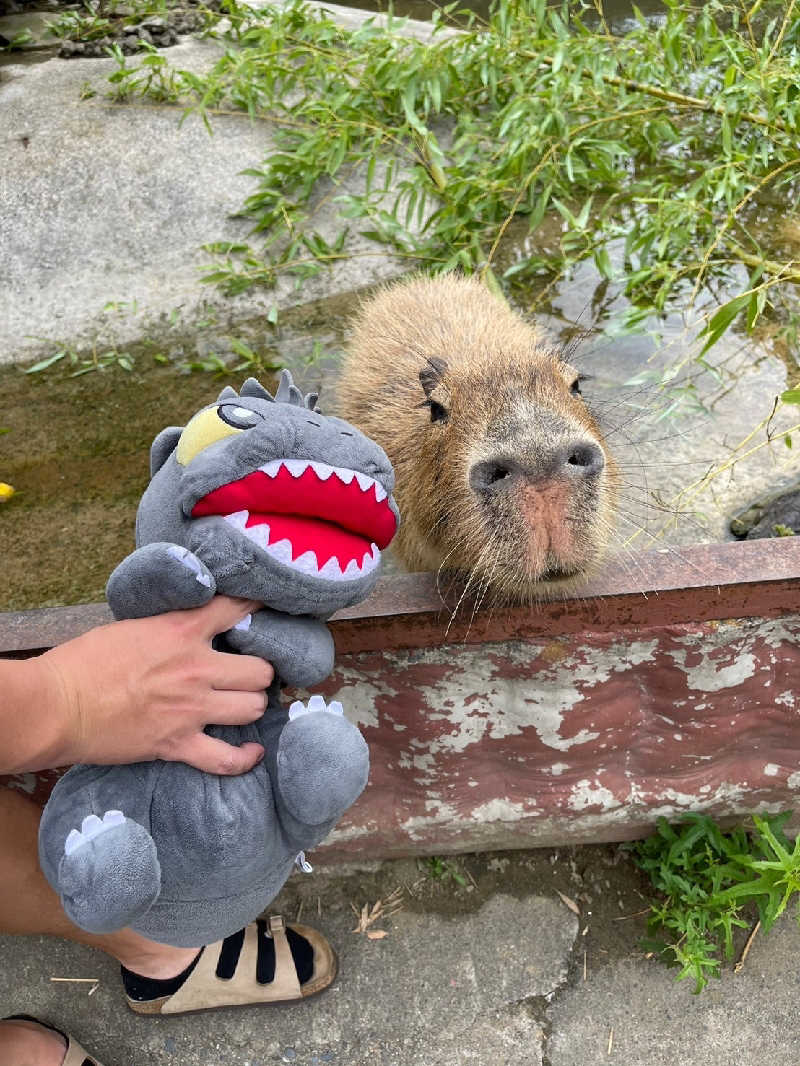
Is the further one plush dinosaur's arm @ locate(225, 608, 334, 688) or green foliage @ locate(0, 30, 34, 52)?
green foliage @ locate(0, 30, 34, 52)

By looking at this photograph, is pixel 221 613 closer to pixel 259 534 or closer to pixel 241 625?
pixel 241 625

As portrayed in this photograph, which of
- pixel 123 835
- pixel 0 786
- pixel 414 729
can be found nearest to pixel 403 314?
pixel 414 729

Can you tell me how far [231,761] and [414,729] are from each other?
2.38 feet

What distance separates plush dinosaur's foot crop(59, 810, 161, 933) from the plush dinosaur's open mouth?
1.47ft

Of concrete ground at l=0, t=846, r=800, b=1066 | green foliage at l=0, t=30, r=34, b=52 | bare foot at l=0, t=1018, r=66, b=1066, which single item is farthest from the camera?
green foliage at l=0, t=30, r=34, b=52

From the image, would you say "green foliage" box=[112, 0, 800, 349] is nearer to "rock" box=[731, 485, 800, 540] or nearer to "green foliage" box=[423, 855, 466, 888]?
"rock" box=[731, 485, 800, 540]

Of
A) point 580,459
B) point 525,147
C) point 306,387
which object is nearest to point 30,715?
point 580,459

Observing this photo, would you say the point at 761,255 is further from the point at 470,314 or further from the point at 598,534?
the point at 598,534

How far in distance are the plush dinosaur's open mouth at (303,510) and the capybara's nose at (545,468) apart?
1.19 feet

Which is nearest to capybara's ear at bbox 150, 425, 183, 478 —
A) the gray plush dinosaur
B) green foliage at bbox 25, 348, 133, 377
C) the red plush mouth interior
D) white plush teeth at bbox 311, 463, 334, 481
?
the gray plush dinosaur

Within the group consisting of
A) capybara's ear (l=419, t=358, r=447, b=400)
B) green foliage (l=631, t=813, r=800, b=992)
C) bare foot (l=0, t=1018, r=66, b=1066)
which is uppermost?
capybara's ear (l=419, t=358, r=447, b=400)

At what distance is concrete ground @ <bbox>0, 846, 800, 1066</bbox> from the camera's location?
2.02 metres

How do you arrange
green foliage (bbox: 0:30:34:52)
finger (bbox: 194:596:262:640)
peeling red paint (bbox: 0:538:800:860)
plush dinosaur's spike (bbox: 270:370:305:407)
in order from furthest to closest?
1. green foliage (bbox: 0:30:34:52)
2. peeling red paint (bbox: 0:538:800:860)
3. plush dinosaur's spike (bbox: 270:370:305:407)
4. finger (bbox: 194:596:262:640)

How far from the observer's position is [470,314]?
2.92 meters
